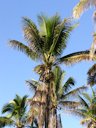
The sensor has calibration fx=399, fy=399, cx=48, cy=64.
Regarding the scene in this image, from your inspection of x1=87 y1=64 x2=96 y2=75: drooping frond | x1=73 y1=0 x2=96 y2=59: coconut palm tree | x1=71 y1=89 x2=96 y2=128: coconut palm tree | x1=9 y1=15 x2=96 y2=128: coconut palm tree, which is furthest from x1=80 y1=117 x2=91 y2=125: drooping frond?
x1=73 y1=0 x2=96 y2=59: coconut palm tree

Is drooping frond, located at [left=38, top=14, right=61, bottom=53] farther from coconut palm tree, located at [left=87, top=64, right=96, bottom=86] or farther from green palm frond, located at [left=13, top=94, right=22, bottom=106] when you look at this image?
green palm frond, located at [left=13, top=94, right=22, bottom=106]

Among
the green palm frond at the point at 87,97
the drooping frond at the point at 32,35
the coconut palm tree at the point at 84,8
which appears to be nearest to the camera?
the coconut palm tree at the point at 84,8

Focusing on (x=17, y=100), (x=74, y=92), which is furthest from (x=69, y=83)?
(x=17, y=100)

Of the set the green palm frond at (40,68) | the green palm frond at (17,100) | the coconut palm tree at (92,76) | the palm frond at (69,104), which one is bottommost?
the palm frond at (69,104)

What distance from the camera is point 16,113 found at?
39.7 meters

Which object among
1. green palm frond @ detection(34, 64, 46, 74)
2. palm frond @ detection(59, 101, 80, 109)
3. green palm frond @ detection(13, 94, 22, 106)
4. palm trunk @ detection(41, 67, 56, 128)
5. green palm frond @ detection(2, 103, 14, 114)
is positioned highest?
green palm frond @ detection(13, 94, 22, 106)

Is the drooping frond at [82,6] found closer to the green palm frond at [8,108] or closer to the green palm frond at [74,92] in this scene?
the green palm frond at [74,92]

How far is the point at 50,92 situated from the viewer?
2408cm

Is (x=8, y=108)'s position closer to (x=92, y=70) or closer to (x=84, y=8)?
(x=92, y=70)

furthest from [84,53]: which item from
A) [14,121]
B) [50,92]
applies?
[14,121]

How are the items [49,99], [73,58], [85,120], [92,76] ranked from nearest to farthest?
1. [49,99]
2. [73,58]
3. [92,76]
4. [85,120]

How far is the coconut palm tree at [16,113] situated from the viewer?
→ 38431 millimetres

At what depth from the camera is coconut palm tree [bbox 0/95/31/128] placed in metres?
38.4

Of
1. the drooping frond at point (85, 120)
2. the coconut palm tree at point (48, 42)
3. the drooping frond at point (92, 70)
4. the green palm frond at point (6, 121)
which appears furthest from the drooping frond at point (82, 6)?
the green palm frond at point (6, 121)
